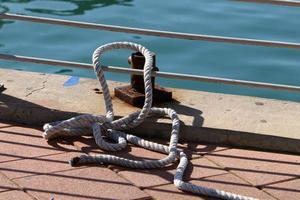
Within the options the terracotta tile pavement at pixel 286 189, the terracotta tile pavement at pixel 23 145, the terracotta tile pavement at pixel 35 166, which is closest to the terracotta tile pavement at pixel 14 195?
the terracotta tile pavement at pixel 35 166

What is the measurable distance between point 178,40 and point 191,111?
351 cm

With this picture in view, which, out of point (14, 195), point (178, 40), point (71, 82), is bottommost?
point (178, 40)

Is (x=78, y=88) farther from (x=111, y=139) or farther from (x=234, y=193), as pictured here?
(x=234, y=193)

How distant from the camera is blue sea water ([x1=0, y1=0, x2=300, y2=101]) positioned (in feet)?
24.9

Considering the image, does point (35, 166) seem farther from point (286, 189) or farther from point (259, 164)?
point (286, 189)

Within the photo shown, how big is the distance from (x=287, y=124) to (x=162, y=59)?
3178 mm

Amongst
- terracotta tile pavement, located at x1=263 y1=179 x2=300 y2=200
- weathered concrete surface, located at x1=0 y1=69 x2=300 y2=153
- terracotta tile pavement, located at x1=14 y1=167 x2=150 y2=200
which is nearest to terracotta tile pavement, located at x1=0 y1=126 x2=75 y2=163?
weathered concrete surface, located at x1=0 y1=69 x2=300 y2=153

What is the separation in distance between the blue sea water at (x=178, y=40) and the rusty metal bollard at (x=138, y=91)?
2.40 meters

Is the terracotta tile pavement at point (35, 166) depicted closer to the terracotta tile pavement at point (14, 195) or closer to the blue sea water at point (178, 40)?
the terracotta tile pavement at point (14, 195)

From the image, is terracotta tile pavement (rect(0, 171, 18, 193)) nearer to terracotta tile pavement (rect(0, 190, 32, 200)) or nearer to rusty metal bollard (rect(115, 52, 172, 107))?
terracotta tile pavement (rect(0, 190, 32, 200))

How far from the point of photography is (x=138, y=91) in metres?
5.05

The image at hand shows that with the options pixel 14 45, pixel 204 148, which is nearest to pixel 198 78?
pixel 204 148

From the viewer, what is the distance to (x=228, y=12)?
29.8ft

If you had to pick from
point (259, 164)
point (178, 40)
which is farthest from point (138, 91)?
point (178, 40)
